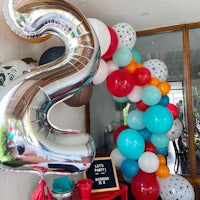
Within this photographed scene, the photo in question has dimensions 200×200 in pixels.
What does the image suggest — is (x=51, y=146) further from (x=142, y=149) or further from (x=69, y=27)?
(x=142, y=149)

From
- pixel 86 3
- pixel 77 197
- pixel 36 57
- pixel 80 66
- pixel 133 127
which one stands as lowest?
pixel 77 197

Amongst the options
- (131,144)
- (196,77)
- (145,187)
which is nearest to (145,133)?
(131,144)

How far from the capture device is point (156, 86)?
2020 mm

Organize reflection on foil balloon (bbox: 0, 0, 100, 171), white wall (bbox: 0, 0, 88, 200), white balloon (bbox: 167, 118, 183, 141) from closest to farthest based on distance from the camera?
reflection on foil balloon (bbox: 0, 0, 100, 171)
white wall (bbox: 0, 0, 88, 200)
white balloon (bbox: 167, 118, 183, 141)

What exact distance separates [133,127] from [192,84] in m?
1.04

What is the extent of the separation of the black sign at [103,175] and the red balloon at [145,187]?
0.22m

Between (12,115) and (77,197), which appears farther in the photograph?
(77,197)

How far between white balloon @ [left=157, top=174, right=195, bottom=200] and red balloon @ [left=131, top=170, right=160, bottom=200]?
7cm

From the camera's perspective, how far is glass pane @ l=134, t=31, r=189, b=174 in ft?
8.36

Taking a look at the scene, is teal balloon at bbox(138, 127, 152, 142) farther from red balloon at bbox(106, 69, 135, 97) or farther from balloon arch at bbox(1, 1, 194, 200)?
red balloon at bbox(106, 69, 135, 97)

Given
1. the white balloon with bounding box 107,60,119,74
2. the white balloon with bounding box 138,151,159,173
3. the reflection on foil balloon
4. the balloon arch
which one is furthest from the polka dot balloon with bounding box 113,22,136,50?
the reflection on foil balloon

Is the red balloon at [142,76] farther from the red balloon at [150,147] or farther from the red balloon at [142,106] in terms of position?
the red balloon at [150,147]

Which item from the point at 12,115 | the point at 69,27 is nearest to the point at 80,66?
the point at 69,27

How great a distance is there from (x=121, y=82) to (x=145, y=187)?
0.95m
